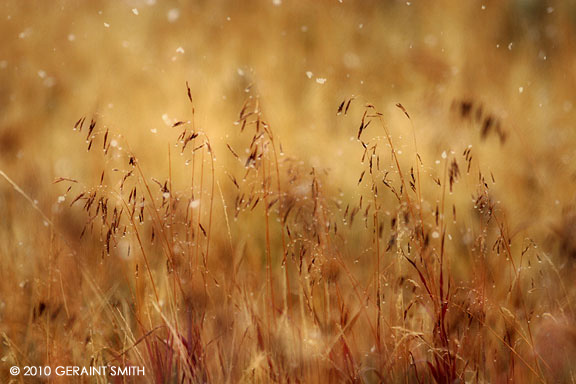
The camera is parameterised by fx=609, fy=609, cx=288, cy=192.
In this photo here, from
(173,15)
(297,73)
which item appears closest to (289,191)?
(297,73)

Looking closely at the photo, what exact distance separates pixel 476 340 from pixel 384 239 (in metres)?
0.30

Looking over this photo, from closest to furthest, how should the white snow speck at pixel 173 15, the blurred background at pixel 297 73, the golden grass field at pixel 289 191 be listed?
the golden grass field at pixel 289 191 → the blurred background at pixel 297 73 → the white snow speck at pixel 173 15

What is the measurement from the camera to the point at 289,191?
4.38 ft

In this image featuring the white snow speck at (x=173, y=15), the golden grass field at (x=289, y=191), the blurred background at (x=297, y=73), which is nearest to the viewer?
the golden grass field at (x=289, y=191)

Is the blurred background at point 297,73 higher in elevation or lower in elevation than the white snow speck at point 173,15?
lower

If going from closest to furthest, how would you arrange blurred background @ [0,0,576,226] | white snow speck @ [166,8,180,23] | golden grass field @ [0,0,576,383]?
1. golden grass field @ [0,0,576,383]
2. blurred background @ [0,0,576,226]
3. white snow speck @ [166,8,180,23]

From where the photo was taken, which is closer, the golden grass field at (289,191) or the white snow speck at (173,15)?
the golden grass field at (289,191)

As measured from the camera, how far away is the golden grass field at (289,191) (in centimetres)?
131

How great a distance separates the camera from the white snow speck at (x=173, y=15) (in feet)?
5.76

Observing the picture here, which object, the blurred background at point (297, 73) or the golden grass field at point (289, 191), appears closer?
the golden grass field at point (289, 191)

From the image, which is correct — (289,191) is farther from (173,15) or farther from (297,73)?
(173,15)

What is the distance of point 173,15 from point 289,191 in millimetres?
748

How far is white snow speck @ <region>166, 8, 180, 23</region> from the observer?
176cm

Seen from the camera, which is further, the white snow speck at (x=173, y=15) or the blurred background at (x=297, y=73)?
the white snow speck at (x=173, y=15)
